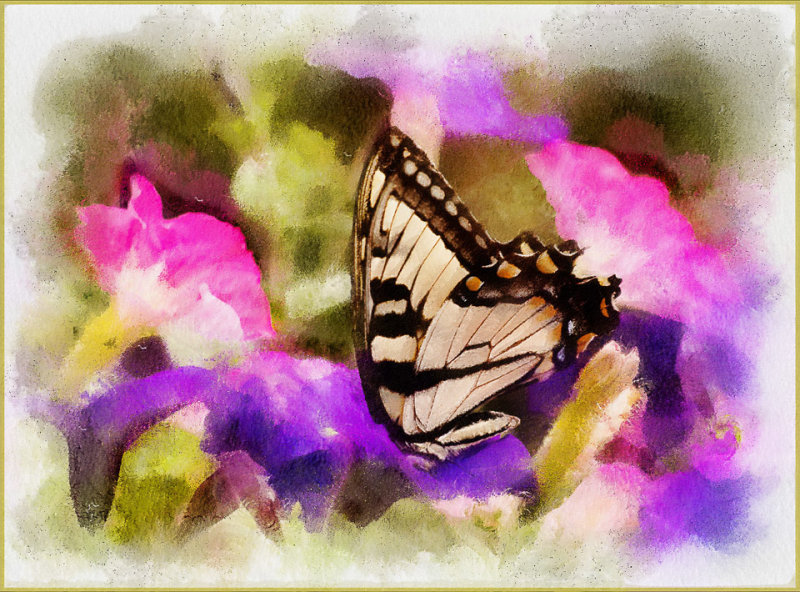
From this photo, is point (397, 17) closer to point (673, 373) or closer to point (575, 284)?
point (575, 284)

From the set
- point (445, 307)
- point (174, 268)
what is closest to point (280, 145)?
point (174, 268)

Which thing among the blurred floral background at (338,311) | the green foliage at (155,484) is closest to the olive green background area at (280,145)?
the blurred floral background at (338,311)

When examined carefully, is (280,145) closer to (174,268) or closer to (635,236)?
(174,268)

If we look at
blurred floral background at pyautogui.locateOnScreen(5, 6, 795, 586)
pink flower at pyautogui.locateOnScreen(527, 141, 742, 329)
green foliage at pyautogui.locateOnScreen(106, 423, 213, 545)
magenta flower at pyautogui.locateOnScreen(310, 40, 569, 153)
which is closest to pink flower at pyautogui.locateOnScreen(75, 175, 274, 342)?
blurred floral background at pyautogui.locateOnScreen(5, 6, 795, 586)

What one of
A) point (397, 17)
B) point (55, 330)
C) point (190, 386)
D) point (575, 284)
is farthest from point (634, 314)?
point (55, 330)

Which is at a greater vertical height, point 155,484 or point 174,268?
point 174,268

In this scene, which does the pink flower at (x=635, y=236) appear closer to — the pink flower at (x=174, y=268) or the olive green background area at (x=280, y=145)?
the olive green background area at (x=280, y=145)
